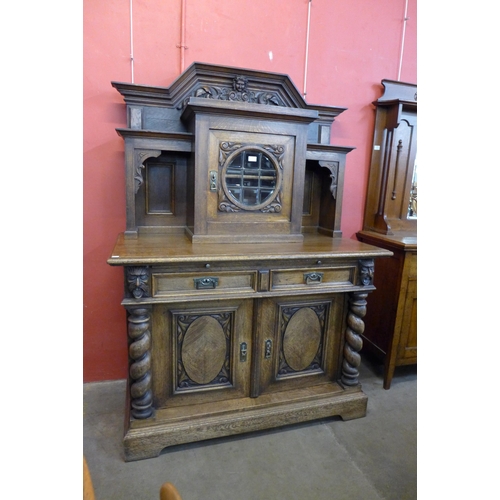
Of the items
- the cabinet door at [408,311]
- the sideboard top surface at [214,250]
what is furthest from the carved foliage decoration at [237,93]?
the cabinet door at [408,311]

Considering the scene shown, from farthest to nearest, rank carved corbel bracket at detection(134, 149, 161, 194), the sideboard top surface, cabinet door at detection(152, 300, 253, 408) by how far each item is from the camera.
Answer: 1. carved corbel bracket at detection(134, 149, 161, 194)
2. cabinet door at detection(152, 300, 253, 408)
3. the sideboard top surface

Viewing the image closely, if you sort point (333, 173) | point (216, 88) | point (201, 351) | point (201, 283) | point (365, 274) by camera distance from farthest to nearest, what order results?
point (333, 173)
point (216, 88)
point (365, 274)
point (201, 351)
point (201, 283)

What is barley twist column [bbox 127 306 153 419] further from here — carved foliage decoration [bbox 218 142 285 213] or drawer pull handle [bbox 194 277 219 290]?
carved foliage decoration [bbox 218 142 285 213]

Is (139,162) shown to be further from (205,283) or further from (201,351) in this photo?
(201,351)

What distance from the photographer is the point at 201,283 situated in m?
1.57

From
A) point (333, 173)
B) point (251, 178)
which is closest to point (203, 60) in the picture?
point (251, 178)

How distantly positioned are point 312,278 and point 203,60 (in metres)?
1.44

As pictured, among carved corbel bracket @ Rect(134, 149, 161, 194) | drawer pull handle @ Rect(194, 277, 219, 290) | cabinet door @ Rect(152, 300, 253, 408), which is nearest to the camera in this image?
drawer pull handle @ Rect(194, 277, 219, 290)

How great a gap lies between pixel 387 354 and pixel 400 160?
4.48 feet

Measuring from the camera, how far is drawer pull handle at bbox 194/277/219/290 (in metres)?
1.57

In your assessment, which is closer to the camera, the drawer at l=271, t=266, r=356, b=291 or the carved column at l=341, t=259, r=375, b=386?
the drawer at l=271, t=266, r=356, b=291

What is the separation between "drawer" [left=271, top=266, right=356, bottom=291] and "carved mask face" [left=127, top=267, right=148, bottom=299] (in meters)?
0.61

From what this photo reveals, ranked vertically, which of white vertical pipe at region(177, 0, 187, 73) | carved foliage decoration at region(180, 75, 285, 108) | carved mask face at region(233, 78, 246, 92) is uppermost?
white vertical pipe at region(177, 0, 187, 73)

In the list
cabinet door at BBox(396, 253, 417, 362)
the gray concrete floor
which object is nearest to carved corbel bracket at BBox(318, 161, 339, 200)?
cabinet door at BBox(396, 253, 417, 362)
